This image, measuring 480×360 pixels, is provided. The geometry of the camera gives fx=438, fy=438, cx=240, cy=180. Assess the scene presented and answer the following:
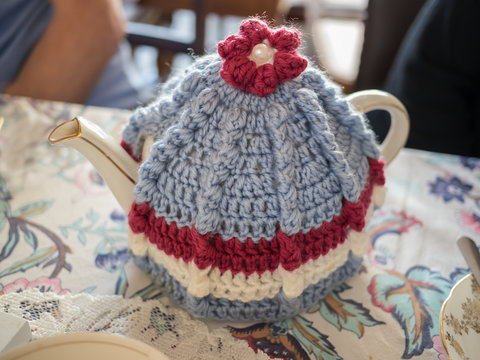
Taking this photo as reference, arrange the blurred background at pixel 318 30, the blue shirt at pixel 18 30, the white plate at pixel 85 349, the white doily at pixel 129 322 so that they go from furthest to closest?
the blurred background at pixel 318 30, the blue shirt at pixel 18 30, the white doily at pixel 129 322, the white plate at pixel 85 349

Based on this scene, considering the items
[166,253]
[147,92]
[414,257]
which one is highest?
[166,253]

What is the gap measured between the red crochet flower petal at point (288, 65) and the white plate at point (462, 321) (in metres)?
0.32

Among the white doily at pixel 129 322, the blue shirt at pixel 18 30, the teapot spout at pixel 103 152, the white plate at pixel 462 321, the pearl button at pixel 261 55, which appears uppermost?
the pearl button at pixel 261 55

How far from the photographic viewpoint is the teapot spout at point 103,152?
47 centimetres

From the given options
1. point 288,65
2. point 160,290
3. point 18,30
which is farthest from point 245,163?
point 18,30

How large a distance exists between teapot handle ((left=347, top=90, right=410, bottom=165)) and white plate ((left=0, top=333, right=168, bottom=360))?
37 centimetres

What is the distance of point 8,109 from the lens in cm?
82

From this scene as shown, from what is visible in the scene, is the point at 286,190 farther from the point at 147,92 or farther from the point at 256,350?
the point at 147,92

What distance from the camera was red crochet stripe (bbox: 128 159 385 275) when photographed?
1.47 ft

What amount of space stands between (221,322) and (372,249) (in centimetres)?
25

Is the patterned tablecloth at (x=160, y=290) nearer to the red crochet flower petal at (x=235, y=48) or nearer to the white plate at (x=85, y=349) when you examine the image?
the white plate at (x=85, y=349)

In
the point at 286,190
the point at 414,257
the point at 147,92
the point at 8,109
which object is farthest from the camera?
the point at 147,92

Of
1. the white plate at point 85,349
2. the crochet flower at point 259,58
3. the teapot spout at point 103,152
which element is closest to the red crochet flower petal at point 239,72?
the crochet flower at point 259,58

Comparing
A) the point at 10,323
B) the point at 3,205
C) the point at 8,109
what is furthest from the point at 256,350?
the point at 8,109
